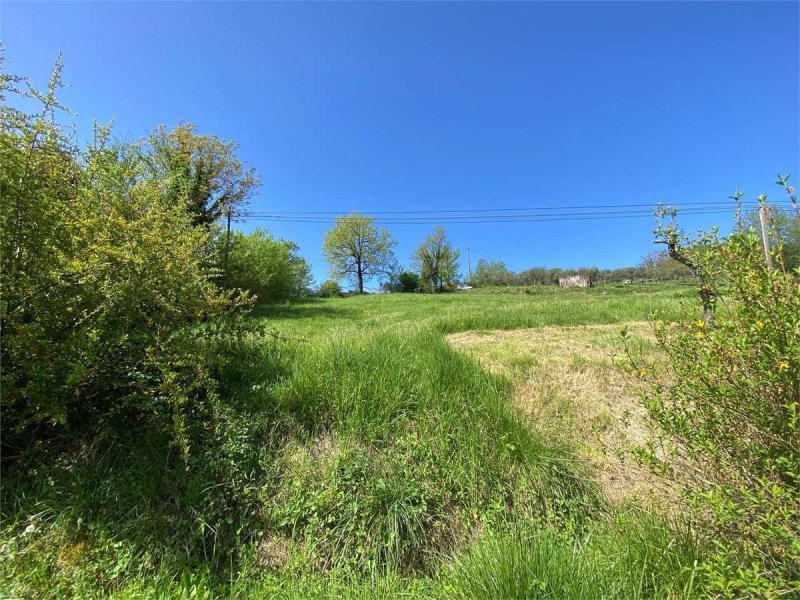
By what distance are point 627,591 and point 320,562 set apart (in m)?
1.77

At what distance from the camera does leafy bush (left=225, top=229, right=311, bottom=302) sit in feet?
53.9

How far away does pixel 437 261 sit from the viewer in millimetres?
51250

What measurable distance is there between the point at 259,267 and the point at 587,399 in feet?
58.2

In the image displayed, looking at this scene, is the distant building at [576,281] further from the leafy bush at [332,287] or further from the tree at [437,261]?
the leafy bush at [332,287]

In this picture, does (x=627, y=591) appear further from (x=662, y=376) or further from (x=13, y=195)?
(x=13, y=195)

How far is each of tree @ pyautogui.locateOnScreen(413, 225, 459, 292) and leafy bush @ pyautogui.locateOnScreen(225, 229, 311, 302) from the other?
29177 millimetres

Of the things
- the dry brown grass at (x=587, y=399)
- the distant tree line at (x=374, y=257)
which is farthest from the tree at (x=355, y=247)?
the dry brown grass at (x=587, y=399)

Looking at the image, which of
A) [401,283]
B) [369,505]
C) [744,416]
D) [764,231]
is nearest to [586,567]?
[744,416]

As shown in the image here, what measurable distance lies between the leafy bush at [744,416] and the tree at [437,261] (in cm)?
4919

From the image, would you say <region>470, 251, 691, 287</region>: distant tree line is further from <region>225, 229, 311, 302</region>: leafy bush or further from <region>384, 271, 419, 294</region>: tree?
<region>225, 229, 311, 302</region>: leafy bush

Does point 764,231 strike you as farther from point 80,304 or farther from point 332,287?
point 332,287

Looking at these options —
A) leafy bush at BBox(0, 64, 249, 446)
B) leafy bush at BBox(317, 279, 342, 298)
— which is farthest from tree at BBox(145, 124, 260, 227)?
leafy bush at BBox(317, 279, 342, 298)

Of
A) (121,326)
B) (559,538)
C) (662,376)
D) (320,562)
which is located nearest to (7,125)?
(121,326)

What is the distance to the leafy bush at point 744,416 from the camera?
1.28 meters
